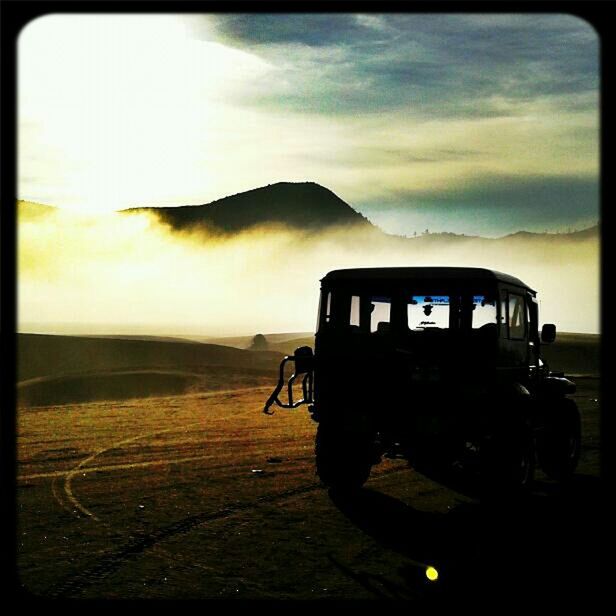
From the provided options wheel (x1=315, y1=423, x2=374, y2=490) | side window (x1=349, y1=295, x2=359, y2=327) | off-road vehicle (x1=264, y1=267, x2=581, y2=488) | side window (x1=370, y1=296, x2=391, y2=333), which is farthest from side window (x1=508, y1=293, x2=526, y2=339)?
wheel (x1=315, y1=423, x2=374, y2=490)

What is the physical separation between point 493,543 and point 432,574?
3.92 feet

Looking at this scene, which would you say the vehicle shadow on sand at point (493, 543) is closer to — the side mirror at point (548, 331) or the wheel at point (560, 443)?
the wheel at point (560, 443)

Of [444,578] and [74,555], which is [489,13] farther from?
[74,555]

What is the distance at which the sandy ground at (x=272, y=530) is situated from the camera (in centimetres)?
611

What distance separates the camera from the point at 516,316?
9.80 meters

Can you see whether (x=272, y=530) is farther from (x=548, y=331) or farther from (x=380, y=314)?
(x=548, y=331)

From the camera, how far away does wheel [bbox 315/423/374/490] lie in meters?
9.67

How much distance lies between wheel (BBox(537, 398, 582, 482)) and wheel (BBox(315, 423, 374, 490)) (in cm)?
270

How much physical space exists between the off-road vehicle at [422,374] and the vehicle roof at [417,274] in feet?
0.04

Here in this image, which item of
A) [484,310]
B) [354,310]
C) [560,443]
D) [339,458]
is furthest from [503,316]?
[560,443]

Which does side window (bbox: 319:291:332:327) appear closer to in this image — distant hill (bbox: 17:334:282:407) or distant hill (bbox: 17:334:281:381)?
distant hill (bbox: 17:334:282:407)

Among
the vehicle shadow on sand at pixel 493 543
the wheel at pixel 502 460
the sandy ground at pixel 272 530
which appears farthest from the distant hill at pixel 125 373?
the wheel at pixel 502 460

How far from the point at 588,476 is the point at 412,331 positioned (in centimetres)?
384
